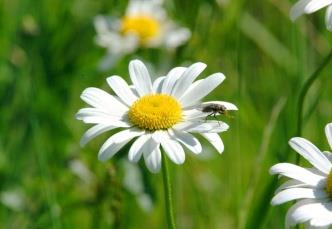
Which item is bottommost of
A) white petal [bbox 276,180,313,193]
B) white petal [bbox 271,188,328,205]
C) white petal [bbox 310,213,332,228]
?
white petal [bbox 310,213,332,228]

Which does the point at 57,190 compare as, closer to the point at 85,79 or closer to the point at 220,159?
the point at 85,79

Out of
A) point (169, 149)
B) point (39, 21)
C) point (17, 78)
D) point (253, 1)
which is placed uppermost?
point (253, 1)

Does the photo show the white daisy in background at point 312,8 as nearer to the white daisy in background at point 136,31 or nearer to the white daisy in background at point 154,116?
the white daisy in background at point 154,116

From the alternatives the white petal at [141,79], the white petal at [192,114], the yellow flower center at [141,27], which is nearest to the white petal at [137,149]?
the white petal at [192,114]

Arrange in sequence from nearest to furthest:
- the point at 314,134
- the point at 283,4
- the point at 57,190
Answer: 1. the point at 57,190
2. the point at 314,134
3. the point at 283,4

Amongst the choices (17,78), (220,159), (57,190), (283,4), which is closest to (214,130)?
(57,190)

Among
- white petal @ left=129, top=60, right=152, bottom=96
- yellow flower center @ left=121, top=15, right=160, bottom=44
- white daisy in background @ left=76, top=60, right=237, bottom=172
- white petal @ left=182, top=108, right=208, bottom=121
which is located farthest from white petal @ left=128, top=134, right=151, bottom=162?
yellow flower center @ left=121, top=15, right=160, bottom=44

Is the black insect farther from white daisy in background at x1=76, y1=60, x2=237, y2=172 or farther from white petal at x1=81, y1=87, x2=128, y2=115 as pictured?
white petal at x1=81, y1=87, x2=128, y2=115
